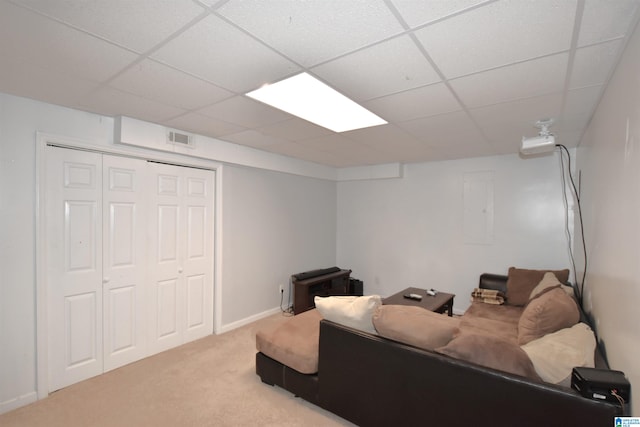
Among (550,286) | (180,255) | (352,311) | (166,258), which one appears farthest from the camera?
(180,255)

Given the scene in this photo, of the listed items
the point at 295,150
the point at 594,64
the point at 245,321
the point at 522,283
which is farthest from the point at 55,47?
the point at 522,283

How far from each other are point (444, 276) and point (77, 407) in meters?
4.59

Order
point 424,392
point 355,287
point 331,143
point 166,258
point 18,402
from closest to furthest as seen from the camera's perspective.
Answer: point 424,392 < point 18,402 < point 166,258 < point 331,143 < point 355,287

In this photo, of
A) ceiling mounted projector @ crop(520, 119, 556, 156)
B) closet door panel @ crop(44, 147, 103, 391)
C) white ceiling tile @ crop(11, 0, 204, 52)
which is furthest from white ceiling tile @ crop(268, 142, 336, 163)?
ceiling mounted projector @ crop(520, 119, 556, 156)

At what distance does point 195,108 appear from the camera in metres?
2.54

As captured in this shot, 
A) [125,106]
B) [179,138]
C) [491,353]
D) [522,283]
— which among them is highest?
[125,106]

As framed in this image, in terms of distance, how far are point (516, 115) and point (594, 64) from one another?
2.82ft

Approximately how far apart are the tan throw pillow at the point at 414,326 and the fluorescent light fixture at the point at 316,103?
1.66 metres

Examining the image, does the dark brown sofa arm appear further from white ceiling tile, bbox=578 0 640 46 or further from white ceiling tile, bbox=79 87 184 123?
white ceiling tile, bbox=79 87 184 123

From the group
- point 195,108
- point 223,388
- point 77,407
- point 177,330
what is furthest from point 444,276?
point 77,407

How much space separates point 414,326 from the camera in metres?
1.92

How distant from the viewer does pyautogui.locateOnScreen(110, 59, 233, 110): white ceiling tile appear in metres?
1.88

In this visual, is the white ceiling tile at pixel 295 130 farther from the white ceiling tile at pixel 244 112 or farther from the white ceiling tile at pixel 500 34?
the white ceiling tile at pixel 500 34

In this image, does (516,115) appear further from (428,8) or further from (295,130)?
(295,130)
